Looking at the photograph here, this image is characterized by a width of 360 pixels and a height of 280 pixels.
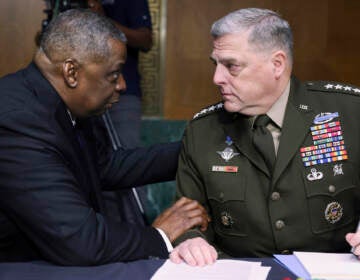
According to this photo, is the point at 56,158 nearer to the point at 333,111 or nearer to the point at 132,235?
the point at 132,235

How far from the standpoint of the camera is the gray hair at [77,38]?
6.47 feet

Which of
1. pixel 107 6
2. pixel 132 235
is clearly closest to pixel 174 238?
pixel 132 235

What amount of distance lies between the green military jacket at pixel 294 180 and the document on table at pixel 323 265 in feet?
1.04

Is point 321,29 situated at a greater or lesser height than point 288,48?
lesser

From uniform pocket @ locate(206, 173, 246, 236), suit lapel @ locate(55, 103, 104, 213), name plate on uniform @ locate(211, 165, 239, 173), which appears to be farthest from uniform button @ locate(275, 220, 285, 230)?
suit lapel @ locate(55, 103, 104, 213)

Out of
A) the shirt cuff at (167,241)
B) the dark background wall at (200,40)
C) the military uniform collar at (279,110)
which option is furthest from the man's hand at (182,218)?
the dark background wall at (200,40)

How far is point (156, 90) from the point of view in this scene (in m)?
4.78

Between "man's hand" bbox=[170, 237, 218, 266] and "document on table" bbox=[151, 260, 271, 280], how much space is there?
0.02 metres

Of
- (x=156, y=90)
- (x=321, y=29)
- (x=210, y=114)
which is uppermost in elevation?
(x=210, y=114)

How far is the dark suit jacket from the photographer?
5.62 feet

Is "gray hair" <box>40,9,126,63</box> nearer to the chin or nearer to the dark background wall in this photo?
the chin

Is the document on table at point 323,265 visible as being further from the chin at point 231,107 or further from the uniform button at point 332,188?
the chin at point 231,107

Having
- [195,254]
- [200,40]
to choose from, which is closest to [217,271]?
[195,254]

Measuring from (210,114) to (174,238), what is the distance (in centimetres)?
50
